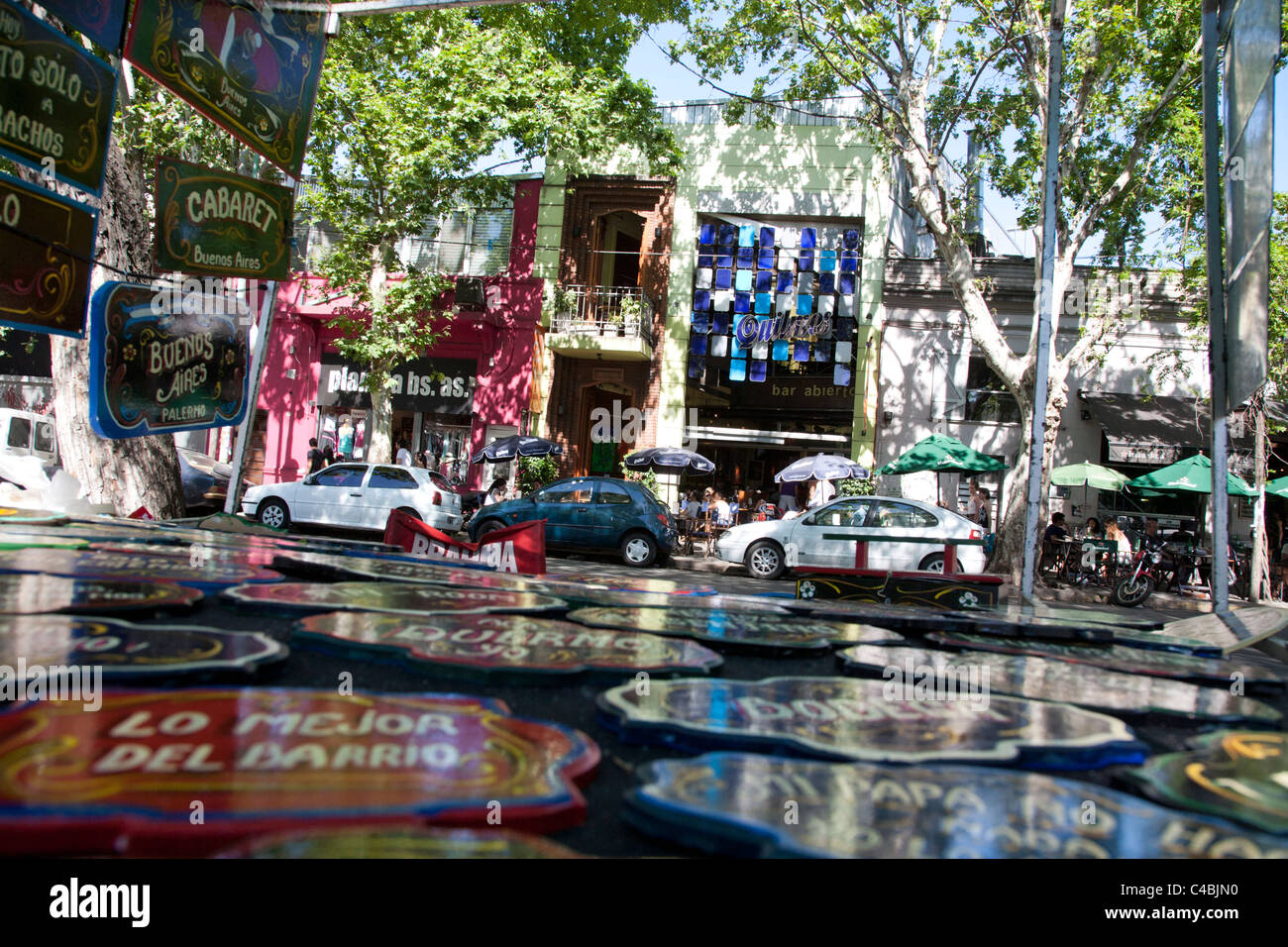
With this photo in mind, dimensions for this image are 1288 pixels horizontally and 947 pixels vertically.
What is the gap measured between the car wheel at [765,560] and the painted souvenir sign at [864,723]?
1325cm

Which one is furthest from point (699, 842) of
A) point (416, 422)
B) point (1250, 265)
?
point (416, 422)

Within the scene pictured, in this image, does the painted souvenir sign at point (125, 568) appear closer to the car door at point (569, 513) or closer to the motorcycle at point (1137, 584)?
the car door at point (569, 513)

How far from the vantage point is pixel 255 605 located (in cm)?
201

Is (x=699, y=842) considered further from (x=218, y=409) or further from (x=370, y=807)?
(x=218, y=409)

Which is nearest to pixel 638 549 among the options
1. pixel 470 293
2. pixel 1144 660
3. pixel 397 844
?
pixel 470 293

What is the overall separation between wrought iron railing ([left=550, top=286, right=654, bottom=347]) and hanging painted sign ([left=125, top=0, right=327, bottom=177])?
1475cm

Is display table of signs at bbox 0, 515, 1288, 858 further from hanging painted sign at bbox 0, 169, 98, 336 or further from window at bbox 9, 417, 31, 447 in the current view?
window at bbox 9, 417, 31, 447

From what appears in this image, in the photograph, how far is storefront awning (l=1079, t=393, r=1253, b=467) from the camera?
18000 millimetres

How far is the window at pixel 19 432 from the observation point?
48.5ft

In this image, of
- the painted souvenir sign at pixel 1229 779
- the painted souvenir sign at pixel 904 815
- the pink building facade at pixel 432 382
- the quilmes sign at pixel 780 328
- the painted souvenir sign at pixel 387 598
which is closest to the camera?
the painted souvenir sign at pixel 904 815

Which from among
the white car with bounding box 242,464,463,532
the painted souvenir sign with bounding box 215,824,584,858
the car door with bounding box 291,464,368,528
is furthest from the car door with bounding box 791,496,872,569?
the painted souvenir sign with bounding box 215,824,584,858

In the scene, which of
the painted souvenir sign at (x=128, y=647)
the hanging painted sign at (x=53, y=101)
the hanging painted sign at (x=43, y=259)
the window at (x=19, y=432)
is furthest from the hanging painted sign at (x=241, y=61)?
the window at (x=19, y=432)

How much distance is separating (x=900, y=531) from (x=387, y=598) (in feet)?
40.8

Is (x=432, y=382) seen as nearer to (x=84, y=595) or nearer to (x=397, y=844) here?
(x=84, y=595)
